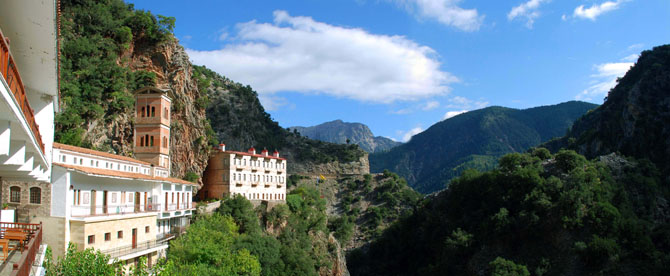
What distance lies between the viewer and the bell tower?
43.6m

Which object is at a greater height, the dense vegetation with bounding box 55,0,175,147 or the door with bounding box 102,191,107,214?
the dense vegetation with bounding box 55,0,175,147

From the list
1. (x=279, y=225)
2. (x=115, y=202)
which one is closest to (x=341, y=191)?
(x=279, y=225)

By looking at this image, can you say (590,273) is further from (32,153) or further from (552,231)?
(32,153)

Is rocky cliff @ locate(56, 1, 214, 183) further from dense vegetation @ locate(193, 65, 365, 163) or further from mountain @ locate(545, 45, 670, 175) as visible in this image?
mountain @ locate(545, 45, 670, 175)

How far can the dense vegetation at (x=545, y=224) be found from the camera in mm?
51594

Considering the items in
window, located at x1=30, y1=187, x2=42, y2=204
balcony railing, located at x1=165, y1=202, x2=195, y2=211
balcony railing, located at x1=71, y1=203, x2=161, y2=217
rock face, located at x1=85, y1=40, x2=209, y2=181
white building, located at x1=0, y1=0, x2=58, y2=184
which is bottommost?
balcony railing, located at x1=165, y1=202, x2=195, y2=211

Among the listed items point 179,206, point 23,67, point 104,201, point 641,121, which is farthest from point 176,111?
point 641,121

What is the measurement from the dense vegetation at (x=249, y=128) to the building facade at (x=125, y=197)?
57162 mm

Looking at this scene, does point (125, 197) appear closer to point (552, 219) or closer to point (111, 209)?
point (111, 209)

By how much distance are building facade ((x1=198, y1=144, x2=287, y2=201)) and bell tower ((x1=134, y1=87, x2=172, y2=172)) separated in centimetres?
1396

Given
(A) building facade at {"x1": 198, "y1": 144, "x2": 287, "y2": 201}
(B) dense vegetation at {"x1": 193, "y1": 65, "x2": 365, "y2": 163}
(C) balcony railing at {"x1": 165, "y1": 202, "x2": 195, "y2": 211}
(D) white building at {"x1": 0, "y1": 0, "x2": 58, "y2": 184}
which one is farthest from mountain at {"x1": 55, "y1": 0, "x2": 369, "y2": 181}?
(B) dense vegetation at {"x1": 193, "y1": 65, "x2": 365, "y2": 163}

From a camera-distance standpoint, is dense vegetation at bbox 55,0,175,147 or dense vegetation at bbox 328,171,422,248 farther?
dense vegetation at bbox 328,171,422,248

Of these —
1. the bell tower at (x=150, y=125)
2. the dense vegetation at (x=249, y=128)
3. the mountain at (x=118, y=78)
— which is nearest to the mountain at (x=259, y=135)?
the dense vegetation at (x=249, y=128)

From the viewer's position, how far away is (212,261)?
36.7 m
